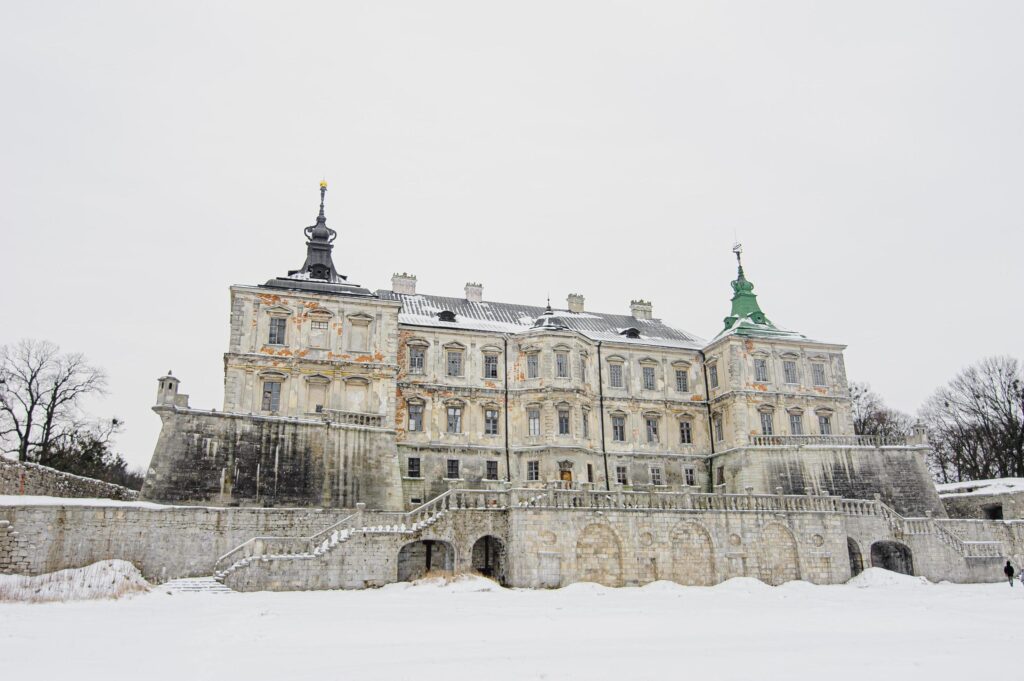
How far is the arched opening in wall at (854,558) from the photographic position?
109 feet

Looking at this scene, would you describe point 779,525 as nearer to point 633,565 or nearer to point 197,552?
point 633,565

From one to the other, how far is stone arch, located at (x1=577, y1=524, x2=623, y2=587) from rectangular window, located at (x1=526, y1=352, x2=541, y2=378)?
1423 cm

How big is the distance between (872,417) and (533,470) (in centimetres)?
3387

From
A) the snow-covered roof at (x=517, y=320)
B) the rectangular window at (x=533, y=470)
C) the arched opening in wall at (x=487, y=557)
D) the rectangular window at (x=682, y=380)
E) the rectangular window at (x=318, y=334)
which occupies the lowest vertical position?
the arched opening in wall at (x=487, y=557)

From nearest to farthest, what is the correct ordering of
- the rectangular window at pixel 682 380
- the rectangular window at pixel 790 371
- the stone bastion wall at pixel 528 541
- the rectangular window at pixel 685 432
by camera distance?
the stone bastion wall at pixel 528 541 → the rectangular window at pixel 685 432 → the rectangular window at pixel 790 371 → the rectangular window at pixel 682 380

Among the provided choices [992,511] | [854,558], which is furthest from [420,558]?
[992,511]

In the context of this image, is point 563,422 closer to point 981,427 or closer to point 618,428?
point 618,428

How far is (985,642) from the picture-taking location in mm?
16219

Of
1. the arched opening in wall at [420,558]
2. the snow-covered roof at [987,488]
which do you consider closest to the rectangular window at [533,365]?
the arched opening in wall at [420,558]

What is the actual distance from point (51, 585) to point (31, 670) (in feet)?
40.6

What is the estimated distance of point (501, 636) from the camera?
1661cm

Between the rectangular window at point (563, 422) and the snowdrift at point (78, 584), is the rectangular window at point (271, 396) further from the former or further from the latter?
the rectangular window at point (563, 422)

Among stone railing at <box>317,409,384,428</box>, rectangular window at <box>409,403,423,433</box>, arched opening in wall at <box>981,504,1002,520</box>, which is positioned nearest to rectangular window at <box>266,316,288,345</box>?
stone railing at <box>317,409,384,428</box>

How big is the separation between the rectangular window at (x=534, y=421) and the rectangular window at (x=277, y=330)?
13.5 metres
